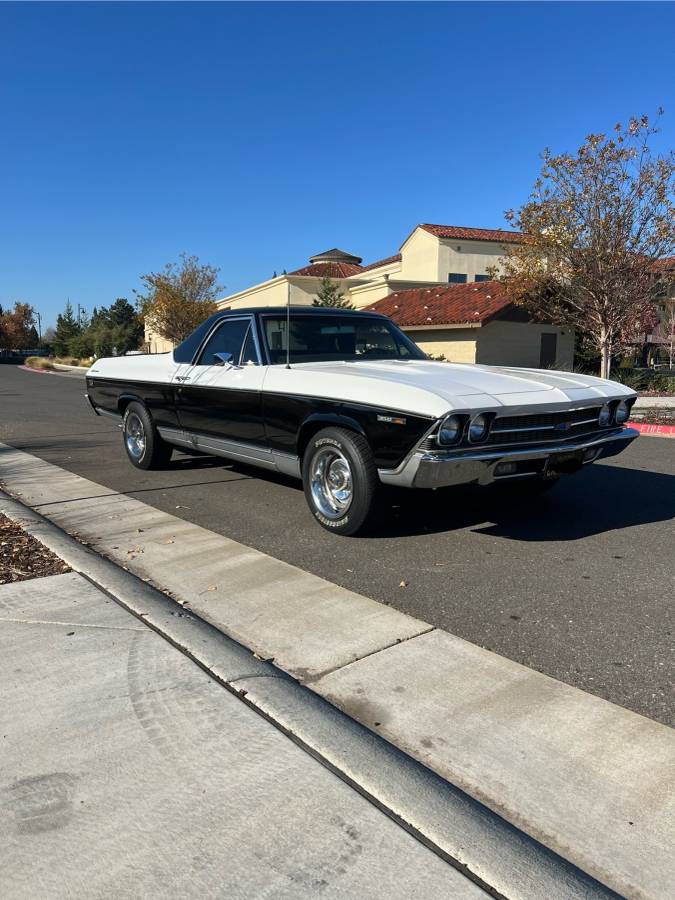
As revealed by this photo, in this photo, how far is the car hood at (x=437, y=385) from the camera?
429 cm

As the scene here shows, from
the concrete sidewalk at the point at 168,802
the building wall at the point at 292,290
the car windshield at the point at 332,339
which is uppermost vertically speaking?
the building wall at the point at 292,290

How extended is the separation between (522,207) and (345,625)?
56.7 feet

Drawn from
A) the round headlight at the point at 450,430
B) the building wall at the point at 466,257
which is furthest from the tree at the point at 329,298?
the round headlight at the point at 450,430

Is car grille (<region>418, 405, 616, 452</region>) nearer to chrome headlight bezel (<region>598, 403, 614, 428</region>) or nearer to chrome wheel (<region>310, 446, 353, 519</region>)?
chrome headlight bezel (<region>598, 403, 614, 428</region>)

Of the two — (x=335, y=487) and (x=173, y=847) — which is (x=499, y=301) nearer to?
(x=335, y=487)

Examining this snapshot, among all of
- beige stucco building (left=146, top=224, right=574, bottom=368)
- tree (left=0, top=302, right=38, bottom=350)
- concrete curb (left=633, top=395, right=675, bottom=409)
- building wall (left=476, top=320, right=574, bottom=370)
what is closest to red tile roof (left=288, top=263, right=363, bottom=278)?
beige stucco building (left=146, top=224, right=574, bottom=368)

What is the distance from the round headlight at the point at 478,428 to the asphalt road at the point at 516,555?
808mm

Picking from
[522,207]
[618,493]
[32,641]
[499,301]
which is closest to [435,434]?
[32,641]

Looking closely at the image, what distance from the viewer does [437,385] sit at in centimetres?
447

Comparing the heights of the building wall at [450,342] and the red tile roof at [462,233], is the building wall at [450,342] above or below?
below

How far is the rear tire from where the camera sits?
7.36 meters

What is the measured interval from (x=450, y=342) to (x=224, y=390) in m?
21.0

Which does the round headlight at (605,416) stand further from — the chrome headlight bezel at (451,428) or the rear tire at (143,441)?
the rear tire at (143,441)

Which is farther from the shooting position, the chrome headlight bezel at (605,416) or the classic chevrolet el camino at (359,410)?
the chrome headlight bezel at (605,416)
